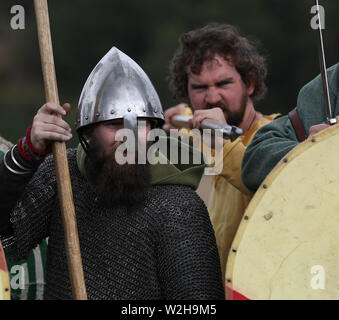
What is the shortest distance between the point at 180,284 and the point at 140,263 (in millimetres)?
148

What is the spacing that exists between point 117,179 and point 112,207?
0.09 m

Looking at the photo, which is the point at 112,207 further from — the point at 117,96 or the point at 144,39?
the point at 144,39

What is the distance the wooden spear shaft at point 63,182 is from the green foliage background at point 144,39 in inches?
336

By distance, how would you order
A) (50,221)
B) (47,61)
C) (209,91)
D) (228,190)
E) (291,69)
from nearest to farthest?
(47,61)
(50,221)
(228,190)
(209,91)
(291,69)

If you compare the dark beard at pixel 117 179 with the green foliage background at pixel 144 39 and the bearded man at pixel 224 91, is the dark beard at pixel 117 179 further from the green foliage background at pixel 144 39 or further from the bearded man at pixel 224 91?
the green foliage background at pixel 144 39

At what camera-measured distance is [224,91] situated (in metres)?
3.96

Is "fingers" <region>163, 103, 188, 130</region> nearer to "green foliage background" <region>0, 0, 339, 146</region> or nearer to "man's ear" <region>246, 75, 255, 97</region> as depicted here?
"man's ear" <region>246, 75, 255, 97</region>

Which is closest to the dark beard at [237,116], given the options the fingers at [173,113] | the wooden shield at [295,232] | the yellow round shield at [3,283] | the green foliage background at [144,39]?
the fingers at [173,113]

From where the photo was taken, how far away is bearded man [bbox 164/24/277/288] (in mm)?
3529

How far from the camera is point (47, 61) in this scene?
2906 mm

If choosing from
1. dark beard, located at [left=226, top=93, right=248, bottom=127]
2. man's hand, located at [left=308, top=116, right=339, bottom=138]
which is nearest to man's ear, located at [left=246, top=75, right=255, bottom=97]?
dark beard, located at [left=226, top=93, right=248, bottom=127]

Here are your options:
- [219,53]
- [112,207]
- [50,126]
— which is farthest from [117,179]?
[219,53]

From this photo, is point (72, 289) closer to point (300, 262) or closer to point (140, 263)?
point (140, 263)
